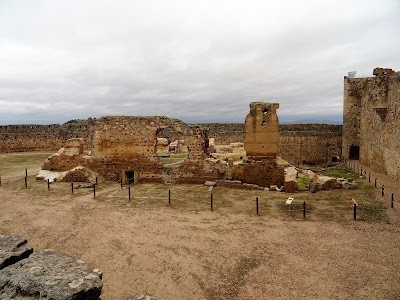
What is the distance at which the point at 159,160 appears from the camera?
14.9 meters

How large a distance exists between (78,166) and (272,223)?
1113 cm

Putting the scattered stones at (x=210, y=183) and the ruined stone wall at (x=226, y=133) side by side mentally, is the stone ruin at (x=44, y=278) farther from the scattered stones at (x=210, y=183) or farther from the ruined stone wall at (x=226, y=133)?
the ruined stone wall at (x=226, y=133)

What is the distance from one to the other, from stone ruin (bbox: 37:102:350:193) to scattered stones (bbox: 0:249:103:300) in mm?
10309

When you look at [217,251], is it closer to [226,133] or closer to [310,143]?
[310,143]

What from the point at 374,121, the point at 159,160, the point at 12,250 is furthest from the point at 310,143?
the point at 12,250

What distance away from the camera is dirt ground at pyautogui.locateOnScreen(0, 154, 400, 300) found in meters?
5.48

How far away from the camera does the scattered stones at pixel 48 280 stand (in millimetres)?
3332

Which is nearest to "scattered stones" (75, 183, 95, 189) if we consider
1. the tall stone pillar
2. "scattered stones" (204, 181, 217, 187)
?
"scattered stones" (204, 181, 217, 187)

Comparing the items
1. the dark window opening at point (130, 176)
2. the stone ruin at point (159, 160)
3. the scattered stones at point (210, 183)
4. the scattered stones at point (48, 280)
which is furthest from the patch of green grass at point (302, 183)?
the scattered stones at point (48, 280)

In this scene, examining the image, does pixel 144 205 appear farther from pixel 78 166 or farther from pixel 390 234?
pixel 390 234

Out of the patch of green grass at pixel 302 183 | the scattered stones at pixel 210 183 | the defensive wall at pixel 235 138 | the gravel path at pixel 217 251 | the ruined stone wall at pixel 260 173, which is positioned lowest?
the gravel path at pixel 217 251

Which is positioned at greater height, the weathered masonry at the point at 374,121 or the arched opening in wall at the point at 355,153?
the weathered masonry at the point at 374,121

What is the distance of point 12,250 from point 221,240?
4.84 metres

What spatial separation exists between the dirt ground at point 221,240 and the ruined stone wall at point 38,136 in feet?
60.0
